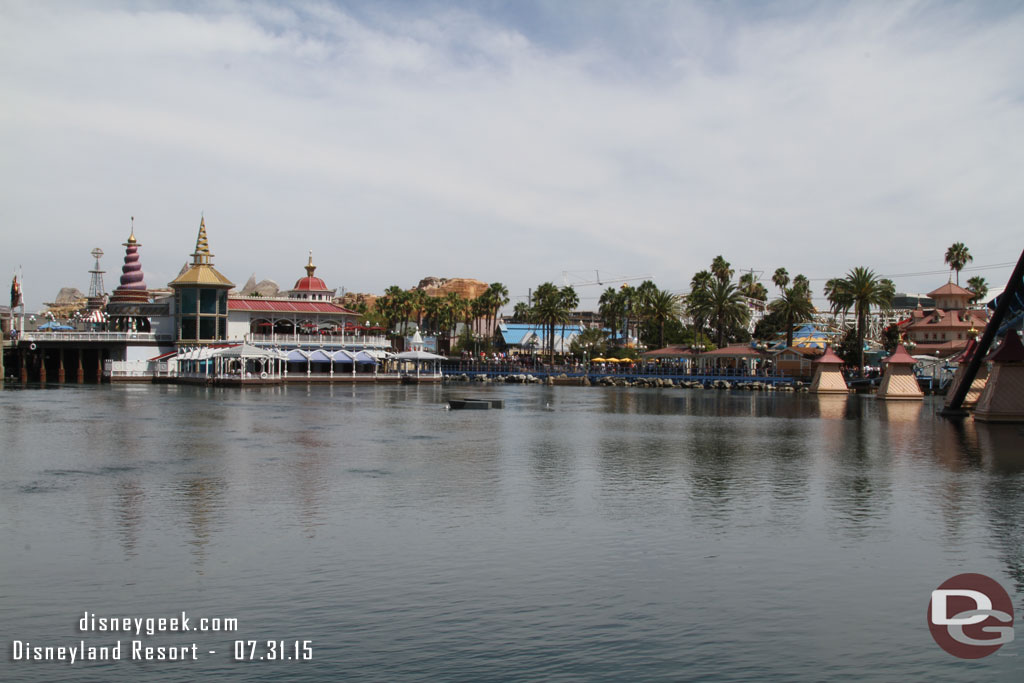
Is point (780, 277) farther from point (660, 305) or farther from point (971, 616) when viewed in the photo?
point (971, 616)

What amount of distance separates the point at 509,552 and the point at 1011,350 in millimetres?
41991

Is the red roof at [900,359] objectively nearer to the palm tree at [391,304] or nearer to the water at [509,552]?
the water at [509,552]

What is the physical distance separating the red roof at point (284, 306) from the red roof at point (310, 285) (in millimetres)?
4867

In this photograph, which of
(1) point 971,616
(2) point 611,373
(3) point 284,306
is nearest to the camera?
(1) point 971,616

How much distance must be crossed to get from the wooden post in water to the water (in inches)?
518

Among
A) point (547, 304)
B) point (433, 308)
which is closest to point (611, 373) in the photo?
point (547, 304)

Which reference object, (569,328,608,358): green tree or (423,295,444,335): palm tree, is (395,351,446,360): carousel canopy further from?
(569,328,608,358): green tree

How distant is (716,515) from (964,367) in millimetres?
49142

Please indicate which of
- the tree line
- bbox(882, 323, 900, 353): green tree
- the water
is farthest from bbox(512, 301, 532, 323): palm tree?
the water

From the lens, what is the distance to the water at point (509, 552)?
14.2m

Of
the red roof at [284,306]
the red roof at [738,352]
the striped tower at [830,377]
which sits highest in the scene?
the red roof at [284,306]

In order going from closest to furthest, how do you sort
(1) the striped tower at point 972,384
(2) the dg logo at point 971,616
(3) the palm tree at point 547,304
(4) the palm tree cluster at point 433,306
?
(2) the dg logo at point 971,616 → (1) the striped tower at point 972,384 → (3) the palm tree at point 547,304 → (4) the palm tree cluster at point 433,306

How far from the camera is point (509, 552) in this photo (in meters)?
20.4

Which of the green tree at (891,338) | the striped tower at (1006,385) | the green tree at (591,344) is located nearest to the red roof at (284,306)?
the green tree at (591,344)
